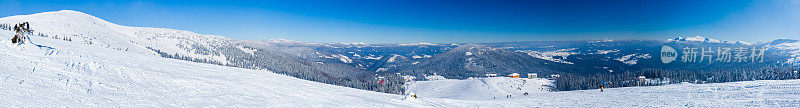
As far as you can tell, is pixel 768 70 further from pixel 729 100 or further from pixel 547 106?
pixel 547 106

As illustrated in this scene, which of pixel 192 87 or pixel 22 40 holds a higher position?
pixel 22 40

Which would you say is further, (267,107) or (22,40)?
(22,40)

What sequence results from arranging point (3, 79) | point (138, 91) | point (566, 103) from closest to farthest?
point (3, 79), point (138, 91), point (566, 103)

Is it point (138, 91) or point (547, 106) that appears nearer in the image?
point (138, 91)

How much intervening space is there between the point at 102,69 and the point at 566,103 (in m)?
44.4

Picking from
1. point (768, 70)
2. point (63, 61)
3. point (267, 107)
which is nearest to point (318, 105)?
point (267, 107)

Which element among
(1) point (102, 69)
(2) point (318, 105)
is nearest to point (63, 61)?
(1) point (102, 69)

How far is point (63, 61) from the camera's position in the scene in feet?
88.3

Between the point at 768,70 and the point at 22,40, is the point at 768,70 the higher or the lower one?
the lower one

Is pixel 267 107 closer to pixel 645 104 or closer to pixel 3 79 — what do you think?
pixel 3 79

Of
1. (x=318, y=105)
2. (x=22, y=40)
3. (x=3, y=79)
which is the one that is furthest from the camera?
(x=22, y=40)

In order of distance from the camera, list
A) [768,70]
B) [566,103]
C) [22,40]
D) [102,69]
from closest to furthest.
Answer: [102,69], [22,40], [566,103], [768,70]

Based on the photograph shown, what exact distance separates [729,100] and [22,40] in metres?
69.3

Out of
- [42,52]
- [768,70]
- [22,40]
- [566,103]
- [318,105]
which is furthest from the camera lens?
[768,70]
